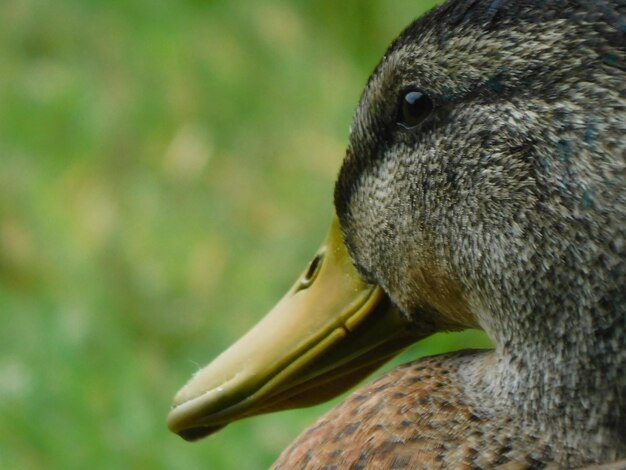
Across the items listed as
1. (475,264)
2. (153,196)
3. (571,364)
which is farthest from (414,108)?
(153,196)

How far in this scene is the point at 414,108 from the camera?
1420 mm

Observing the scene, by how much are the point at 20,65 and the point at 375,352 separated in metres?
2.23

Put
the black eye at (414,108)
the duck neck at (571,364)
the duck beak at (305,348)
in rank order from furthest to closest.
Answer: the duck beak at (305,348) < the black eye at (414,108) < the duck neck at (571,364)

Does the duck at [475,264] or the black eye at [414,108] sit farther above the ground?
the black eye at [414,108]

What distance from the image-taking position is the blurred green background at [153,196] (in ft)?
8.45

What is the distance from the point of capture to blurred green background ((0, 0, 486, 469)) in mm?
2574

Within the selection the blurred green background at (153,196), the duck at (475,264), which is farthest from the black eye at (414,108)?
the blurred green background at (153,196)

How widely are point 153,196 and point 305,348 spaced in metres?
1.72

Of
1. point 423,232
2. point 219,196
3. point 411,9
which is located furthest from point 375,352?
point 411,9

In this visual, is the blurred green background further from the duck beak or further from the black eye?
the black eye

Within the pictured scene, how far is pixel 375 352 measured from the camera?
163cm

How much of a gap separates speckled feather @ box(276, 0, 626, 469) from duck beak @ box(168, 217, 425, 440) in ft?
0.27

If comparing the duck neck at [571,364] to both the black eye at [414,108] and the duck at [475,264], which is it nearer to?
the duck at [475,264]

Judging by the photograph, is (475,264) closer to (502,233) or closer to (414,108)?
(502,233)
